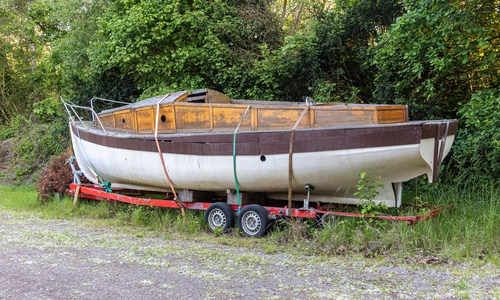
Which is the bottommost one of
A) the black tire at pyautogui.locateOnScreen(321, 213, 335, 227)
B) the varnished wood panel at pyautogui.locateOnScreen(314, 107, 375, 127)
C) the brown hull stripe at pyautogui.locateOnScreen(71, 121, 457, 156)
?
the black tire at pyautogui.locateOnScreen(321, 213, 335, 227)

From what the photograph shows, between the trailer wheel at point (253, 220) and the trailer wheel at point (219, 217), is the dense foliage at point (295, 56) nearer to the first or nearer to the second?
the trailer wheel at point (253, 220)

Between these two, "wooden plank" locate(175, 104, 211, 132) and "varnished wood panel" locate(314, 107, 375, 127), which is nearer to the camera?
"varnished wood panel" locate(314, 107, 375, 127)

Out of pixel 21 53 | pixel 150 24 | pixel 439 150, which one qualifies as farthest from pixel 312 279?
pixel 21 53

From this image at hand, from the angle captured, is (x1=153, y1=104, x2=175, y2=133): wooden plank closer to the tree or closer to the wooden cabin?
the wooden cabin

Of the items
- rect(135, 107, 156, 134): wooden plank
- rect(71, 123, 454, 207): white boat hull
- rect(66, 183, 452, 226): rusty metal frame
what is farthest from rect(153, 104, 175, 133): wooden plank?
rect(66, 183, 452, 226): rusty metal frame

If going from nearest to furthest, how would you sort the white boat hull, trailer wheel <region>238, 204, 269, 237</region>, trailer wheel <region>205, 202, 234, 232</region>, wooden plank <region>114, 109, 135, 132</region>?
1. the white boat hull
2. trailer wheel <region>238, 204, 269, 237</region>
3. trailer wheel <region>205, 202, 234, 232</region>
4. wooden plank <region>114, 109, 135, 132</region>

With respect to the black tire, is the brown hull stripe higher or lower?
higher

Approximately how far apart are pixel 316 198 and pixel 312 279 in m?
2.33

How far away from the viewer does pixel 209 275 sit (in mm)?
4449

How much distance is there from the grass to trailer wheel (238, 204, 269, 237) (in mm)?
159

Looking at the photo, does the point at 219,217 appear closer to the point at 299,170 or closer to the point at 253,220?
the point at 253,220

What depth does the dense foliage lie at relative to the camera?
732 centimetres

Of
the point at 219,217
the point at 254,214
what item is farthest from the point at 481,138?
the point at 219,217

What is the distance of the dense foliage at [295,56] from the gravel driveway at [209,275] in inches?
144
